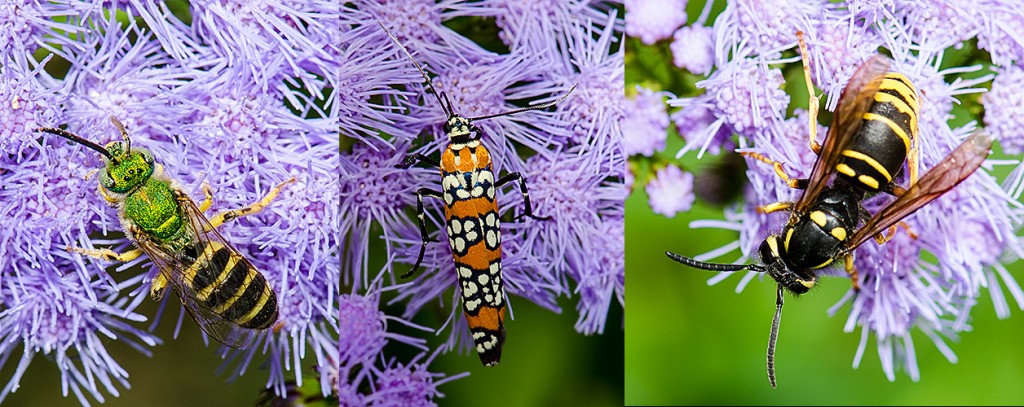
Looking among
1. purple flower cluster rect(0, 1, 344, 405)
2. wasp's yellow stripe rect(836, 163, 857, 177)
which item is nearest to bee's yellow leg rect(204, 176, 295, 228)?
purple flower cluster rect(0, 1, 344, 405)

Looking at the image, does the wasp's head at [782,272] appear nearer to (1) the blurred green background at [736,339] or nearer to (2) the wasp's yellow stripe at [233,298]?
(1) the blurred green background at [736,339]

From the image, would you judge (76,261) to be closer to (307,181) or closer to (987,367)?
(307,181)

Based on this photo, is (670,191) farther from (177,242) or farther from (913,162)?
(177,242)

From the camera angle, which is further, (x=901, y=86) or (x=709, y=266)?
(x=709, y=266)

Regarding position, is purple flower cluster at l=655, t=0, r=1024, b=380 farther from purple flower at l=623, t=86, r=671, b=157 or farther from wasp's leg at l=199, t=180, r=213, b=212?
wasp's leg at l=199, t=180, r=213, b=212

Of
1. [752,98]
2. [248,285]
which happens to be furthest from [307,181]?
[752,98]

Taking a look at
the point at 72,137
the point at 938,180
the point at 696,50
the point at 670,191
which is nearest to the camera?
the point at 72,137

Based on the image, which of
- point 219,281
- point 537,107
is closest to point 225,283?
point 219,281
